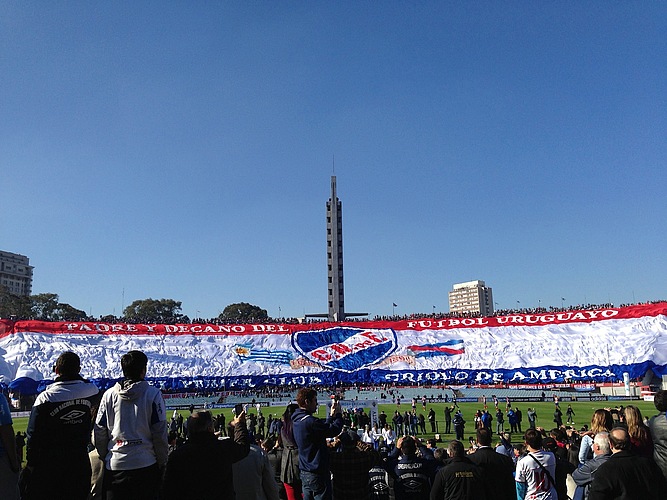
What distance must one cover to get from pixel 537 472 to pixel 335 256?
9422 centimetres

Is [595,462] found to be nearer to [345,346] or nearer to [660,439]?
[660,439]

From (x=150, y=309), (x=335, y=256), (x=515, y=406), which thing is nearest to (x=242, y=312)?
(x=150, y=309)

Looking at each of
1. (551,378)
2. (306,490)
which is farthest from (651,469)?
(551,378)

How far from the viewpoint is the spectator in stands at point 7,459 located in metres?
5.21

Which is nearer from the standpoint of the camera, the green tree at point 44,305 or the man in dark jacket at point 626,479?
the man in dark jacket at point 626,479

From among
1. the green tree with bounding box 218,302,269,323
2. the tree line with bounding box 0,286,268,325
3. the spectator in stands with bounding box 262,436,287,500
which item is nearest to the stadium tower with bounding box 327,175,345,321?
the tree line with bounding box 0,286,268,325

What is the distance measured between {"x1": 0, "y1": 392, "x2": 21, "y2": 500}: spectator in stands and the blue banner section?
5384 cm

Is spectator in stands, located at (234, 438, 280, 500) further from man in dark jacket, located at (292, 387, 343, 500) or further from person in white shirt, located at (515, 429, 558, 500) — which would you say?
person in white shirt, located at (515, 429, 558, 500)

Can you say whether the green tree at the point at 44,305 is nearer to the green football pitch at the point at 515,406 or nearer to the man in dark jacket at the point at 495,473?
the green football pitch at the point at 515,406

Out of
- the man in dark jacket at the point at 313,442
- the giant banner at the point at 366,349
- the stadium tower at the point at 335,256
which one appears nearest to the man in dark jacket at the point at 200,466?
the man in dark jacket at the point at 313,442

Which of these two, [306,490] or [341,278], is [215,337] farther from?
[306,490]

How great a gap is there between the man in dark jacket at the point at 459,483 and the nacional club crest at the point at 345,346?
56.8 m

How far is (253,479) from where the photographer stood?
6.02m

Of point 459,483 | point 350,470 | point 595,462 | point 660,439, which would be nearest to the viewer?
point 459,483
